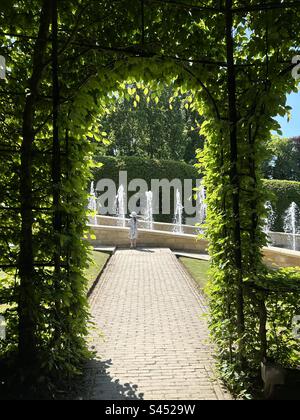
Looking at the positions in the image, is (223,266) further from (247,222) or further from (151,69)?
(151,69)

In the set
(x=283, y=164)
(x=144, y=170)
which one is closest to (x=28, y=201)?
(x=144, y=170)

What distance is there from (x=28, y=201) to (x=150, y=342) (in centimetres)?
333

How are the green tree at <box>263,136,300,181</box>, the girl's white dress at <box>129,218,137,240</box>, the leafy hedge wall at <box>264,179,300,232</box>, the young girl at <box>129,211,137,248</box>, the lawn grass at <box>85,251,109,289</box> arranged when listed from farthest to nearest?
the green tree at <box>263,136,300,181</box> → the leafy hedge wall at <box>264,179,300,232</box> → the girl's white dress at <box>129,218,137,240</box> → the young girl at <box>129,211,137,248</box> → the lawn grass at <box>85,251,109,289</box>

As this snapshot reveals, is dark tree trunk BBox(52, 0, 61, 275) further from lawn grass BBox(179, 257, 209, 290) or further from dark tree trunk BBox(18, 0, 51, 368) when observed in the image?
lawn grass BBox(179, 257, 209, 290)

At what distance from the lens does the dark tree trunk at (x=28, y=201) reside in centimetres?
407

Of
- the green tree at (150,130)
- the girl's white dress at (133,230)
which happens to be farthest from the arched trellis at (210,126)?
the green tree at (150,130)

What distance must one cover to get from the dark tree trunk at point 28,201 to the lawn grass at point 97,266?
450 cm

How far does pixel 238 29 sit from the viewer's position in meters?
5.11

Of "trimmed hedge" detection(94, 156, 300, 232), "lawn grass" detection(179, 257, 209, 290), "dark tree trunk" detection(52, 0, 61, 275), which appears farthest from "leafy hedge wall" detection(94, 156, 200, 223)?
"dark tree trunk" detection(52, 0, 61, 275)

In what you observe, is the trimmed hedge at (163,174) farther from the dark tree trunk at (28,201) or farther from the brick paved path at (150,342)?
the dark tree trunk at (28,201)

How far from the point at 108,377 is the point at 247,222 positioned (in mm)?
2695

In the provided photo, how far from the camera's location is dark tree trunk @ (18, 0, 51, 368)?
4.07 m

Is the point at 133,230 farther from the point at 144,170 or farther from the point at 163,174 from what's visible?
the point at 163,174
